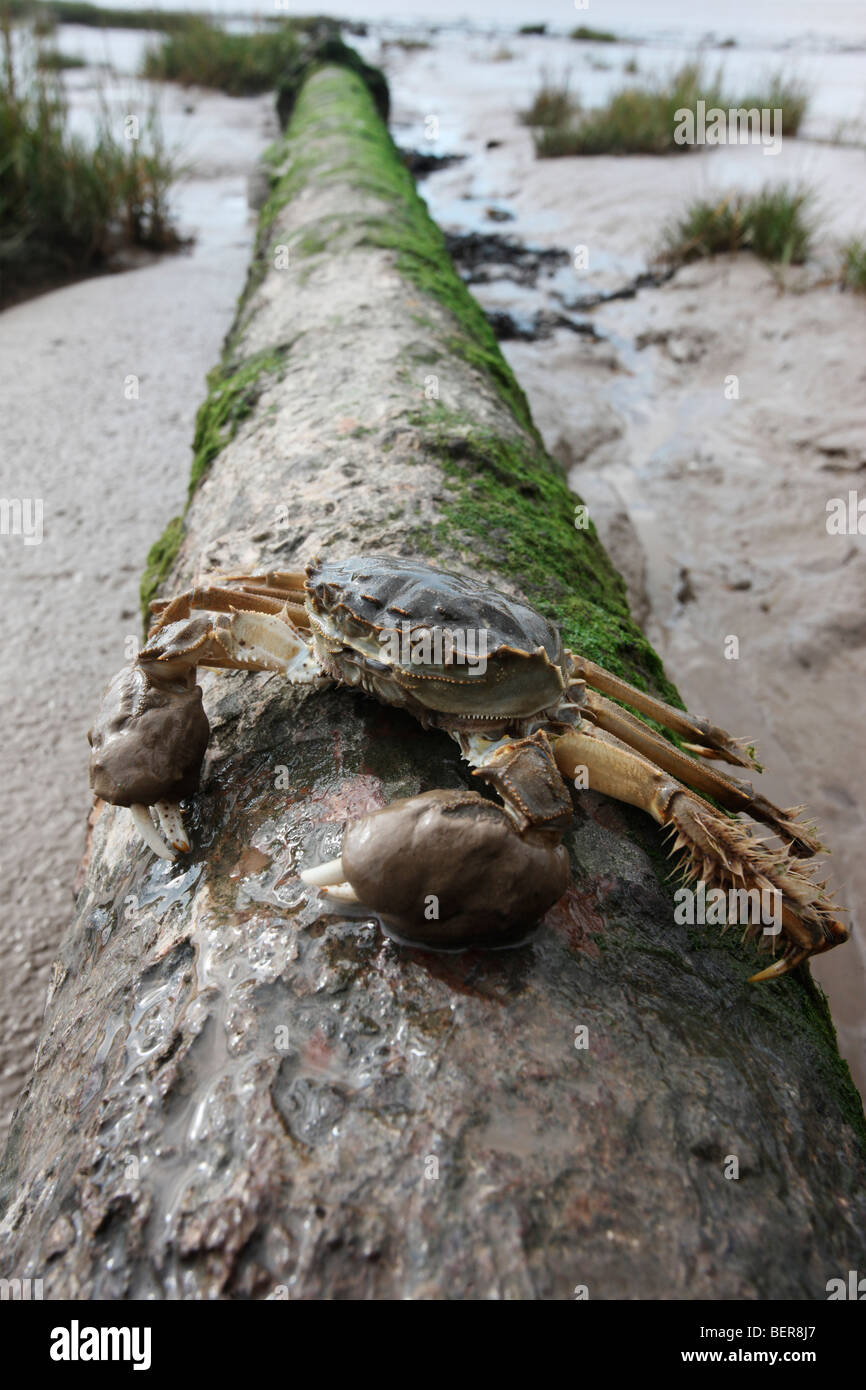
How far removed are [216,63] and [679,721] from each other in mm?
17481

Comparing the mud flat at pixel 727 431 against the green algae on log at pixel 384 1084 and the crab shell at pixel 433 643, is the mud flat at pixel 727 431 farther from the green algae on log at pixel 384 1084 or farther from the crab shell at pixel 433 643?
the crab shell at pixel 433 643

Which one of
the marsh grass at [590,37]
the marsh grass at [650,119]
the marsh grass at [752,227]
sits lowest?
the marsh grass at [752,227]

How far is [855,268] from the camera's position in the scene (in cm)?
689

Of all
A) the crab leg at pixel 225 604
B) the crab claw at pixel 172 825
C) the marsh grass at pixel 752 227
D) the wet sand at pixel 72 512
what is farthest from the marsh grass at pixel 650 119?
the crab claw at pixel 172 825

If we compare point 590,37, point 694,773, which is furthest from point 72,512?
point 590,37

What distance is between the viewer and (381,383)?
3.81 metres

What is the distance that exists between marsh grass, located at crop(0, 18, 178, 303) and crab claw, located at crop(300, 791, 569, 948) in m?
7.88

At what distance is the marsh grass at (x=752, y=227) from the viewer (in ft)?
25.3

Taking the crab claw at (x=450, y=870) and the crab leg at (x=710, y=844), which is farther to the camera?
Result: the crab leg at (x=710, y=844)

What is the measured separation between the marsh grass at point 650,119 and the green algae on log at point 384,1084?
1116 centimetres

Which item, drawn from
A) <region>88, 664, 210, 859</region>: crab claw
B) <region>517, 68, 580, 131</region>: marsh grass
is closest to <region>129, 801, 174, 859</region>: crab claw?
<region>88, 664, 210, 859</region>: crab claw
